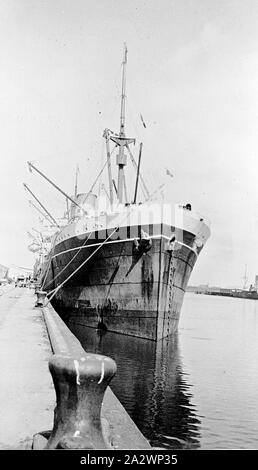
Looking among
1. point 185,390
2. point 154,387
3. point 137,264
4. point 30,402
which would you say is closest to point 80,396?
point 30,402

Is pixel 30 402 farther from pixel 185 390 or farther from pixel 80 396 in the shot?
pixel 185 390

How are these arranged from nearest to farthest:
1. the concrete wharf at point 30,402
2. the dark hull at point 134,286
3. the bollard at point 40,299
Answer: the concrete wharf at point 30,402 → the dark hull at point 134,286 → the bollard at point 40,299

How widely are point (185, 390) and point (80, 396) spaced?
7668 millimetres

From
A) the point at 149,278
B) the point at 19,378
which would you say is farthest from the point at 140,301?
the point at 19,378

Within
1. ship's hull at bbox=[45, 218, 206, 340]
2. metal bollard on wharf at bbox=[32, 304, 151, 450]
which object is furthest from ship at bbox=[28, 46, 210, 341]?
metal bollard on wharf at bbox=[32, 304, 151, 450]

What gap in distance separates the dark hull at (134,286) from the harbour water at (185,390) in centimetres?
68

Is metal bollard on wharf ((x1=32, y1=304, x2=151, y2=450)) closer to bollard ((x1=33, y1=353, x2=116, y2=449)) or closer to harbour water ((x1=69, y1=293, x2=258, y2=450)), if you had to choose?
bollard ((x1=33, y1=353, x2=116, y2=449))

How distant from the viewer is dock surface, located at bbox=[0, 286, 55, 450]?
140 inches

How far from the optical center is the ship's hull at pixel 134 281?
15875 mm

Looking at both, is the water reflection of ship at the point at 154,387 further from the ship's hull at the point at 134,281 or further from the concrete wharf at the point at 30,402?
the concrete wharf at the point at 30,402

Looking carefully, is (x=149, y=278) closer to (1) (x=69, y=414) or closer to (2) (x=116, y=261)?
(2) (x=116, y=261)

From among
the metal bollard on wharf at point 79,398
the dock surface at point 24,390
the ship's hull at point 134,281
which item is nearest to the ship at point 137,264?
the ship's hull at point 134,281

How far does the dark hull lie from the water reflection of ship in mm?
719
